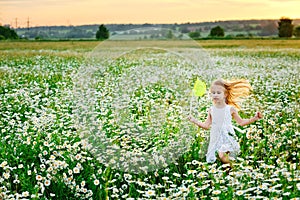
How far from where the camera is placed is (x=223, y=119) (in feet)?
21.1

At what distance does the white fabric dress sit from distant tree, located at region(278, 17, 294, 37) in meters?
62.9

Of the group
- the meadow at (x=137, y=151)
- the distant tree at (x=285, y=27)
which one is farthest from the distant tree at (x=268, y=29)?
the meadow at (x=137, y=151)

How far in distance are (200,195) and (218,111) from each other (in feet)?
5.70

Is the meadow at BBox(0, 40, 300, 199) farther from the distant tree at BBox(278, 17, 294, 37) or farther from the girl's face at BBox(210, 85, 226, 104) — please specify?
the distant tree at BBox(278, 17, 294, 37)

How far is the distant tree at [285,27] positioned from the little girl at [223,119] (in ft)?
206

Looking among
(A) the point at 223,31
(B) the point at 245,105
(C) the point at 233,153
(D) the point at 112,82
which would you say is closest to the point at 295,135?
(C) the point at 233,153

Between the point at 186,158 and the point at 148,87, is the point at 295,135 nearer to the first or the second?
the point at 186,158

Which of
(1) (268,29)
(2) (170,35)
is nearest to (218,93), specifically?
(2) (170,35)

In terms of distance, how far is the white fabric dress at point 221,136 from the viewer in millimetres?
→ 6191

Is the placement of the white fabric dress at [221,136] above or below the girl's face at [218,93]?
below

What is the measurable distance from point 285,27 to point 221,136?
64.5m

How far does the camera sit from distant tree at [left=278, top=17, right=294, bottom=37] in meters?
67.4

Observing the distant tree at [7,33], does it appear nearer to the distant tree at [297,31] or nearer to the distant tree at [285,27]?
the distant tree at [285,27]

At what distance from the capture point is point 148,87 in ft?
38.5
